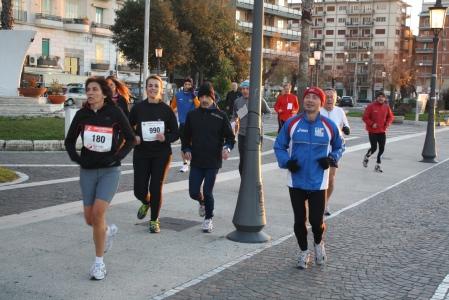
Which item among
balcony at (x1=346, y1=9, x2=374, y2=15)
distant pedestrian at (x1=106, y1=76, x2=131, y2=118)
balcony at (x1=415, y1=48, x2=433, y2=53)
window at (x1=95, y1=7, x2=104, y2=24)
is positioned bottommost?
distant pedestrian at (x1=106, y1=76, x2=131, y2=118)

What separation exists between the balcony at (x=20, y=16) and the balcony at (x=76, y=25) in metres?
3.77

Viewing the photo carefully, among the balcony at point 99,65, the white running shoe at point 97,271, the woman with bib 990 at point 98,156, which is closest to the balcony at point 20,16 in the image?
the balcony at point 99,65

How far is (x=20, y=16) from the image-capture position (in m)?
48.4

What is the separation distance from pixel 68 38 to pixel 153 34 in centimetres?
1492

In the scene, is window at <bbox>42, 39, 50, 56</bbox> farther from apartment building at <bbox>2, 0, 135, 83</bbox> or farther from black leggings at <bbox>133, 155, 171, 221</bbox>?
black leggings at <bbox>133, 155, 171, 221</bbox>

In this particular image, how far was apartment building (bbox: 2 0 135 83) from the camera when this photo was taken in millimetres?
48625

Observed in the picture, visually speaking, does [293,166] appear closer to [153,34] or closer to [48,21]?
[153,34]

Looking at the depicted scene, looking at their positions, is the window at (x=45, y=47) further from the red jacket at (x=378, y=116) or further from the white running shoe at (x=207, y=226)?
the white running shoe at (x=207, y=226)

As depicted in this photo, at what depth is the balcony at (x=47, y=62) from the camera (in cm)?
4809

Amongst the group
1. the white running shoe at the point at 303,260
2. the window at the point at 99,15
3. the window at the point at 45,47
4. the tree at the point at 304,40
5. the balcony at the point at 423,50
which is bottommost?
the white running shoe at the point at 303,260

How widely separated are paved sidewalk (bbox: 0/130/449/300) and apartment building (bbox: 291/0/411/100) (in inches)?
3782

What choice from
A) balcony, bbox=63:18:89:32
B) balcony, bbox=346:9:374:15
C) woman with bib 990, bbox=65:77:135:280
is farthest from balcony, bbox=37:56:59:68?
balcony, bbox=346:9:374:15

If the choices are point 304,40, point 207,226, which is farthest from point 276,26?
point 207,226

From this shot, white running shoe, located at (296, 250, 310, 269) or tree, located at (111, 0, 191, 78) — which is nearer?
white running shoe, located at (296, 250, 310, 269)
